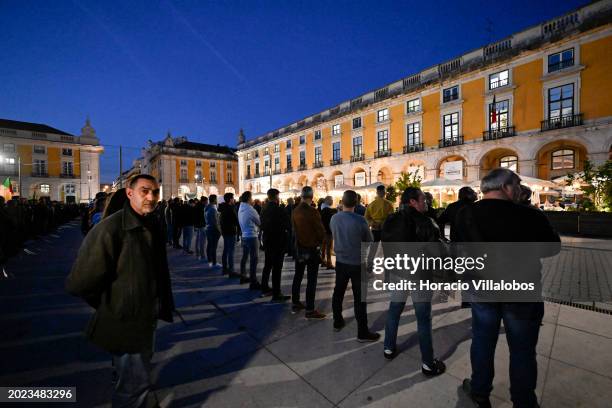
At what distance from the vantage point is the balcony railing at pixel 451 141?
20.7m

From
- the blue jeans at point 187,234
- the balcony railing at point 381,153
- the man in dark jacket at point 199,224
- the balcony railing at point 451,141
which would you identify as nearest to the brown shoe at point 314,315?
the man in dark jacket at point 199,224

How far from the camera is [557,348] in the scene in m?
3.05

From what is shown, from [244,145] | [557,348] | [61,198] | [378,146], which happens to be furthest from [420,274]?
[61,198]

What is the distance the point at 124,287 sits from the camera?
6.03 feet

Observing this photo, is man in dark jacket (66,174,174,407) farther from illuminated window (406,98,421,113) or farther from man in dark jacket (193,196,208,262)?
illuminated window (406,98,421,113)

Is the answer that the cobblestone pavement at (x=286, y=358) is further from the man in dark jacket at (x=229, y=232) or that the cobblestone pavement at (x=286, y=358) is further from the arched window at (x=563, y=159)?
the arched window at (x=563, y=159)

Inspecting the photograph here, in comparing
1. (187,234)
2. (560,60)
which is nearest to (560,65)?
(560,60)

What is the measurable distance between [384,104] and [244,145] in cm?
2645

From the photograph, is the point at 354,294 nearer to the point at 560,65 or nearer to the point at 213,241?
the point at 213,241

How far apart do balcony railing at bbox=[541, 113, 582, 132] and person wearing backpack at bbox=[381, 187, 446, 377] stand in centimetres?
2009

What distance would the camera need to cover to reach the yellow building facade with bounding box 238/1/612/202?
15.2 meters

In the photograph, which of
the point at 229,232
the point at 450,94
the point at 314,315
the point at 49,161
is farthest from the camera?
the point at 49,161

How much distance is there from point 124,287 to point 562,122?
22.9 meters

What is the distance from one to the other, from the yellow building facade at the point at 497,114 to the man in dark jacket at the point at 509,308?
757 inches
